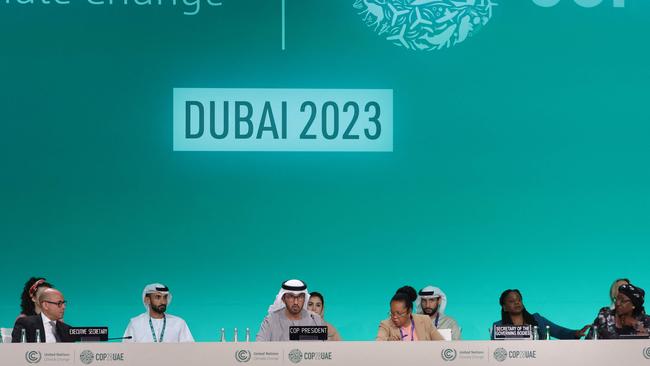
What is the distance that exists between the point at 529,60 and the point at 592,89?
501 millimetres

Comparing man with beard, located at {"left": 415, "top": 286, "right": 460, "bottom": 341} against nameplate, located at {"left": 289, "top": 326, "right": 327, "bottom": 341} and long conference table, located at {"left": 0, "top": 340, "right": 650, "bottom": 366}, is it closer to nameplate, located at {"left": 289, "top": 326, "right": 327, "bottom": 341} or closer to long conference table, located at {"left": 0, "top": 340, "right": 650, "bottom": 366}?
nameplate, located at {"left": 289, "top": 326, "right": 327, "bottom": 341}

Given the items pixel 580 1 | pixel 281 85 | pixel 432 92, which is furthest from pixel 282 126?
pixel 580 1

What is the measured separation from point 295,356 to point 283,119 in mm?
2973

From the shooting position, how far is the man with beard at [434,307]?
7.34 m

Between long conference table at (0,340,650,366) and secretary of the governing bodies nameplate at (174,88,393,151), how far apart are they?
288 centimetres

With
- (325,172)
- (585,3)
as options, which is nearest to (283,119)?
(325,172)

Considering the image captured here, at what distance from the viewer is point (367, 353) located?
17.2 ft

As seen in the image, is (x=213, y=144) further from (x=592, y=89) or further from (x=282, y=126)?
(x=592, y=89)

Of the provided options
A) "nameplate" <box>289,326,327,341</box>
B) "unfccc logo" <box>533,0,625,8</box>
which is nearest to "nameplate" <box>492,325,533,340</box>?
"nameplate" <box>289,326,327,341</box>

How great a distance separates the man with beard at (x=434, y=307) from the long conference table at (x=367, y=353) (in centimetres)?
201

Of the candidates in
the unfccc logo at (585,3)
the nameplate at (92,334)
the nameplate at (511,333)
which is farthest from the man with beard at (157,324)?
the unfccc logo at (585,3)

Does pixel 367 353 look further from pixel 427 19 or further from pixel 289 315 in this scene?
pixel 427 19

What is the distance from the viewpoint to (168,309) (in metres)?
7.80

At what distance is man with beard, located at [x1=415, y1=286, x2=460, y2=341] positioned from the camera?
7.34 metres
